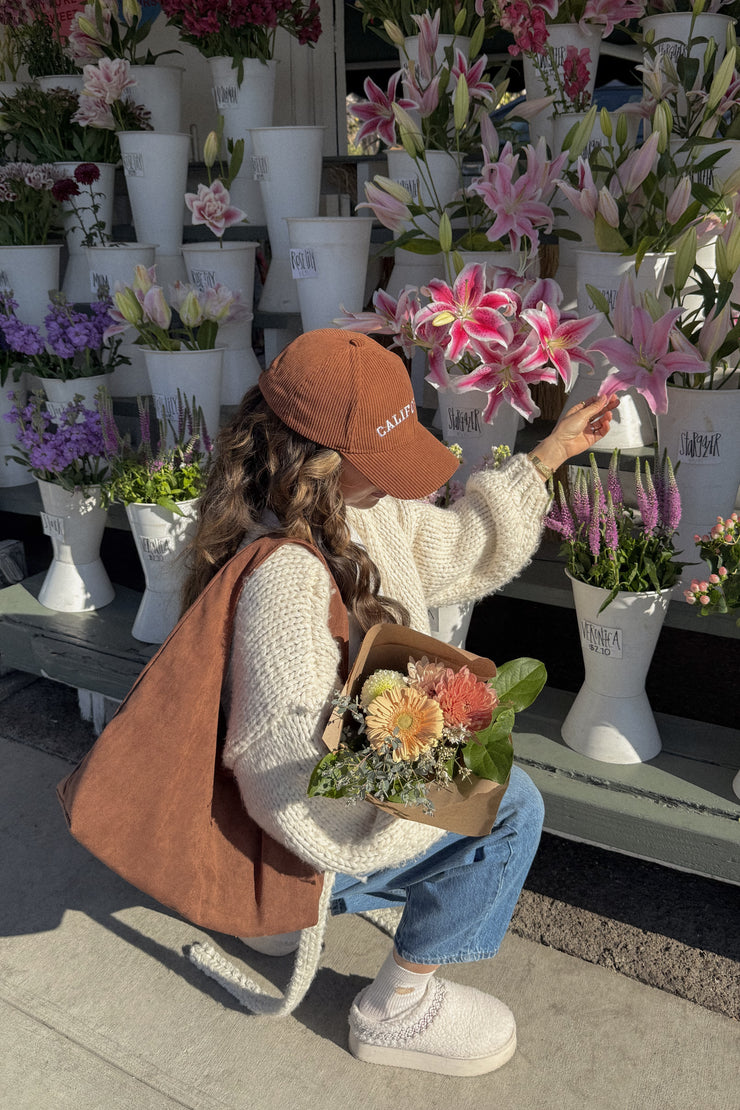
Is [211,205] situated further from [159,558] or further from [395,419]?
[395,419]

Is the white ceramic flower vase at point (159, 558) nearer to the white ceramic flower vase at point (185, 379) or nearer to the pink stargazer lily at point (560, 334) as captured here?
→ the white ceramic flower vase at point (185, 379)

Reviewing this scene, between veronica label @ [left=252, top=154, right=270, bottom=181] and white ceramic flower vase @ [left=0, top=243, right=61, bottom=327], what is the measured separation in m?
0.71

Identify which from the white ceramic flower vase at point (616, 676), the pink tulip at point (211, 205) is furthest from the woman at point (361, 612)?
the pink tulip at point (211, 205)

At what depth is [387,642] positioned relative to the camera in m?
1.31

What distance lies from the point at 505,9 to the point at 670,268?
0.60 metres

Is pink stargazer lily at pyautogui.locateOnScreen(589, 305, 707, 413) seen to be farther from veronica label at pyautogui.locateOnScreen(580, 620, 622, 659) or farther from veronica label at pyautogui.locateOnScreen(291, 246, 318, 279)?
veronica label at pyautogui.locateOnScreen(291, 246, 318, 279)

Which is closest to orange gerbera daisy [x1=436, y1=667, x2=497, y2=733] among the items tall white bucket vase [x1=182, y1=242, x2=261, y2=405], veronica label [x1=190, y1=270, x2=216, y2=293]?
tall white bucket vase [x1=182, y1=242, x2=261, y2=405]

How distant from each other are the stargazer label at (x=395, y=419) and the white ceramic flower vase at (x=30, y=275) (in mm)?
1798

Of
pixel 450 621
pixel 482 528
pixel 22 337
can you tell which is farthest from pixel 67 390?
pixel 482 528

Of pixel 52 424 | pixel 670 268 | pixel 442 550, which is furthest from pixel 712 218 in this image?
pixel 52 424

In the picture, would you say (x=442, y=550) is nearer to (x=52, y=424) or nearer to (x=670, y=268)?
(x=670, y=268)

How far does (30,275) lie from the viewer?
9.45 ft

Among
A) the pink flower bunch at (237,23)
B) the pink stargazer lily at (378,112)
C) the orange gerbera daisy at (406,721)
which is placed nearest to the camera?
the orange gerbera daisy at (406,721)

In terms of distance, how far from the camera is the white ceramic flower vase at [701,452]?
5.92 ft
